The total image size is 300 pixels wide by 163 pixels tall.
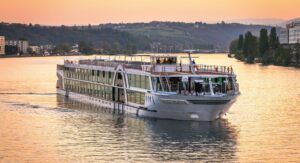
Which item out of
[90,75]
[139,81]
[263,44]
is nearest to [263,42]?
[263,44]

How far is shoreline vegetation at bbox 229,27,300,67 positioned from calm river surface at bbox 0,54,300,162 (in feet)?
260

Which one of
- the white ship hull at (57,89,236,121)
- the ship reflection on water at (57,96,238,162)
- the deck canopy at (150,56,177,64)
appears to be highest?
the deck canopy at (150,56,177,64)

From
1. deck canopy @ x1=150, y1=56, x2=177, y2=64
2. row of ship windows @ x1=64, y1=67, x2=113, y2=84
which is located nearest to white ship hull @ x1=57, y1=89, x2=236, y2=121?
deck canopy @ x1=150, y1=56, x2=177, y2=64

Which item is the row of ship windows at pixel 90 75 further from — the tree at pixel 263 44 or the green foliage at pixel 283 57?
the tree at pixel 263 44

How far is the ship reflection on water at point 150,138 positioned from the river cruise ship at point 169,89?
69 cm

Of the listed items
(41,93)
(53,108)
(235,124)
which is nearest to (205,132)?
(235,124)

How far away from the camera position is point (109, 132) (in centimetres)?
4206

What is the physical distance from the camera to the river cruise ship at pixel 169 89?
4397 cm

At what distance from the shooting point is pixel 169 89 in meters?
44.8

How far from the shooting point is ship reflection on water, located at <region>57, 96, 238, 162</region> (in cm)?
3506

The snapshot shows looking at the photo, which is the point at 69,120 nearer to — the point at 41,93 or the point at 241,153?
the point at 241,153

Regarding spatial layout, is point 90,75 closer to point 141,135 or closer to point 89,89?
point 89,89

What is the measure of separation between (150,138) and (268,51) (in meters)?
113

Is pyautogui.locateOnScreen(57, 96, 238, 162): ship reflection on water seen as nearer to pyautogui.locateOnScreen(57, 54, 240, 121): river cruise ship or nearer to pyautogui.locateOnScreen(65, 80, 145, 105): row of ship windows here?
pyautogui.locateOnScreen(57, 54, 240, 121): river cruise ship
